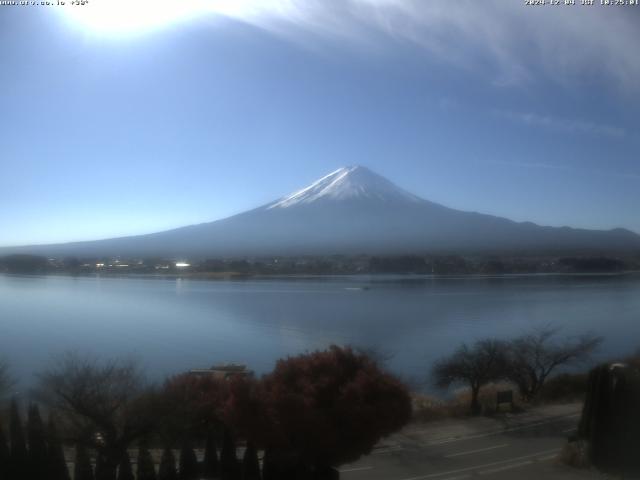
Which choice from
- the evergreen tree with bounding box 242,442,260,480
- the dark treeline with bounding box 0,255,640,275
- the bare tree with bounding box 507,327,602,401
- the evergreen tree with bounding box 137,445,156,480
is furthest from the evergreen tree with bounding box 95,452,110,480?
the dark treeline with bounding box 0,255,640,275

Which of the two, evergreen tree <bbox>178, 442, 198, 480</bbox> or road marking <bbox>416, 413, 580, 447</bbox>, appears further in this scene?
road marking <bbox>416, 413, 580, 447</bbox>

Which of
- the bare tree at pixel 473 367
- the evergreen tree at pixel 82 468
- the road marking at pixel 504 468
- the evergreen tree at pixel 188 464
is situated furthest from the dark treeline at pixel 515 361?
the evergreen tree at pixel 82 468

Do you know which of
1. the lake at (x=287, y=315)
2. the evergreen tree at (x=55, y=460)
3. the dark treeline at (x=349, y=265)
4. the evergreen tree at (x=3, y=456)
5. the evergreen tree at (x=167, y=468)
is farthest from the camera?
the dark treeline at (x=349, y=265)

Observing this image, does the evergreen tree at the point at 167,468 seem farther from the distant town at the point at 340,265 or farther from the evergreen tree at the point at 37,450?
the distant town at the point at 340,265

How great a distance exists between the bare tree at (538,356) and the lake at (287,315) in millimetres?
402

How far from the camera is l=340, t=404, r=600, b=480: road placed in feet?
23.0

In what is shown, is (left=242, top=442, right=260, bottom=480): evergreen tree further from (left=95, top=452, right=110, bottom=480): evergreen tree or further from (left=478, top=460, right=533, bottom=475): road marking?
(left=478, top=460, right=533, bottom=475): road marking

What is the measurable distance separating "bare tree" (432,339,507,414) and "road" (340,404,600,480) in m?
1.42

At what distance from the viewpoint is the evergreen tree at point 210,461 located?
22.4 ft

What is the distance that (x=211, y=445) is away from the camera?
693 centimetres

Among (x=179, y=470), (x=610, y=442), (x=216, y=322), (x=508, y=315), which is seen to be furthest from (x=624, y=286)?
(x=179, y=470)

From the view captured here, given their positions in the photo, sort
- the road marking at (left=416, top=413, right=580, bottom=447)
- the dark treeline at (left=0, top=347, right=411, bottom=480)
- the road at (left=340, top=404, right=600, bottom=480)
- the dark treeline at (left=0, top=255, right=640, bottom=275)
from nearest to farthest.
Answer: the dark treeline at (left=0, top=347, right=411, bottom=480) < the road at (left=340, top=404, right=600, bottom=480) < the road marking at (left=416, top=413, right=580, bottom=447) < the dark treeline at (left=0, top=255, right=640, bottom=275)

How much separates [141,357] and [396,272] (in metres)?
12.4

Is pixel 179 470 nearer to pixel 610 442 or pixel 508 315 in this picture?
pixel 610 442
